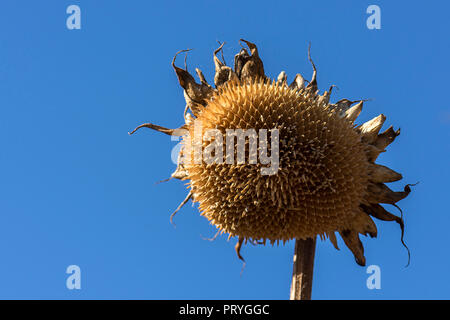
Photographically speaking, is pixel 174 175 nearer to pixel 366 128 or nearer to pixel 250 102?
pixel 250 102

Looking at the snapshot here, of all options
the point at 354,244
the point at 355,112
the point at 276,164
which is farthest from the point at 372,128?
the point at 276,164

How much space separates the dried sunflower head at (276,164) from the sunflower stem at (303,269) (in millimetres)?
258

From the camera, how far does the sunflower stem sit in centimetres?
471

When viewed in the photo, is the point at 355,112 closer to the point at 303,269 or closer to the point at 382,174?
the point at 382,174

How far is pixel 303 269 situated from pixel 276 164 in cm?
122

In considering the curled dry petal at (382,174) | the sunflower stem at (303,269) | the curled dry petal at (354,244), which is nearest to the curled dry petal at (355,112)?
the curled dry petal at (382,174)

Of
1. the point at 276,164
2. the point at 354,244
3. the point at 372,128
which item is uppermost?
the point at 372,128

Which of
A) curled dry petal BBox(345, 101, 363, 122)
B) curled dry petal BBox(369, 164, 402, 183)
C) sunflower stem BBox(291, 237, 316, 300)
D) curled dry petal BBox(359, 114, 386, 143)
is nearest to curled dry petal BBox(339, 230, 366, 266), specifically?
sunflower stem BBox(291, 237, 316, 300)

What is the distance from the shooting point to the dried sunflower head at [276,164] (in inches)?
163

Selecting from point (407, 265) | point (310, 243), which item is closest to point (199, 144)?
point (310, 243)

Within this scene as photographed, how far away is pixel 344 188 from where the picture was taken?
439cm

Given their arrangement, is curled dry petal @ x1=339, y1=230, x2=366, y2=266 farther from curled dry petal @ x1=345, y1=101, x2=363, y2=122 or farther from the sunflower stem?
curled dry petal @ x1=345, y1=101, x2=363, y2=122

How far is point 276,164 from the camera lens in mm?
4109

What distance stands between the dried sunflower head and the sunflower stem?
26 centimetres
